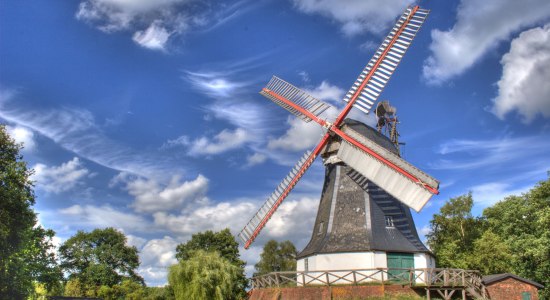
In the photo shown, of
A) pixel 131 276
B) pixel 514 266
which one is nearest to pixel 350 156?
pixel 514 266

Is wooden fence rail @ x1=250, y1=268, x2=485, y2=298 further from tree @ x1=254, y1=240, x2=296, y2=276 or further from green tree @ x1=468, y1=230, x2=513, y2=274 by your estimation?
tree @ x1=254, y1=240, x2=296, y2=276

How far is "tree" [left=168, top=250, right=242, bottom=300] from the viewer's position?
25.6 metres

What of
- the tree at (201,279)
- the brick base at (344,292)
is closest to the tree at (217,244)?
the tree at (201,279)

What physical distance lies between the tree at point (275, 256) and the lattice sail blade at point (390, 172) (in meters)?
31.9

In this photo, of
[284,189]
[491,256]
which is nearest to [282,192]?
[284,189]

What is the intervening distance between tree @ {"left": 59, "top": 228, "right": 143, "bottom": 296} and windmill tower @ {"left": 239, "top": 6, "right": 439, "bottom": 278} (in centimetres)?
3211

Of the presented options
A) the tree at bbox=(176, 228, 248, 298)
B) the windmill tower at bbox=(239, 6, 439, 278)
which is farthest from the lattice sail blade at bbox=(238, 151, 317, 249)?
the tree at bbox=(176, 228, 248, 298)

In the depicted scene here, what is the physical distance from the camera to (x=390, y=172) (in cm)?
2155

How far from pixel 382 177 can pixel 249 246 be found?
9.45 meters

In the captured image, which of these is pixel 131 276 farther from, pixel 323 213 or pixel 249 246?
pixel 323 213

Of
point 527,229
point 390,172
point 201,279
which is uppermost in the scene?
point 390,172

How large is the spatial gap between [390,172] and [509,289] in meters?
13.0

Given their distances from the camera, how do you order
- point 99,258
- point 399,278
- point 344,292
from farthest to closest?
point 99,258 < point 399,278 < point 344,292

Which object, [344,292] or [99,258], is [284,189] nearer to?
[344,292]
